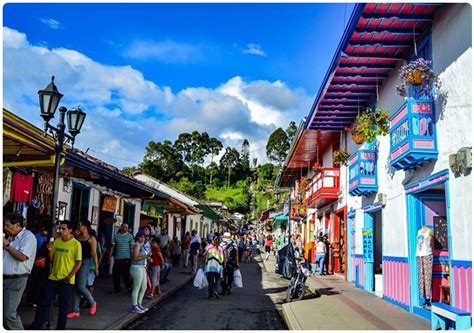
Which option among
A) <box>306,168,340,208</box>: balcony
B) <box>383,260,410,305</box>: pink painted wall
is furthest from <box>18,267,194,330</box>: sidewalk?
<box>306,168,340,208</box>: balcony

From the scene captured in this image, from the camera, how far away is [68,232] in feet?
21.0

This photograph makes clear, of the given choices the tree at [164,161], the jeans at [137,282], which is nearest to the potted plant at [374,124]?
the jeans at [137,282]

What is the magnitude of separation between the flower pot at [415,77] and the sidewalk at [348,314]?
4.27 metres

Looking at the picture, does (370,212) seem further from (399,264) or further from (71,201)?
(71,201)

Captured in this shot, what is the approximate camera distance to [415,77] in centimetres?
818

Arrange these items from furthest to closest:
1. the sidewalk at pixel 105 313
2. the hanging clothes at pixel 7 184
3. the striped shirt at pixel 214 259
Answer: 1. the striped shirt at pixel 214 259
2. the hanging clothes at pixel 7 184
3. the sidewalk at pixel 105 313

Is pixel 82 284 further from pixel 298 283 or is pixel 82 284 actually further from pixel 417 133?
pixel 417 133

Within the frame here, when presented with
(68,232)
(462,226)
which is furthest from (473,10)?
(68,232)

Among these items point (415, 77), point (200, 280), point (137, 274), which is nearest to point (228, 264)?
point (200, 280)

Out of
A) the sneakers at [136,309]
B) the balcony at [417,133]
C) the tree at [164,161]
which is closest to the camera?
the balcony at [417,133]

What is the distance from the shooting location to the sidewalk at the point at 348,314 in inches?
301

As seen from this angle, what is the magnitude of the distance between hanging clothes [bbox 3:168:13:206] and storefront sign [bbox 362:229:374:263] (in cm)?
893

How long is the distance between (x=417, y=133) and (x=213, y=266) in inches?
216

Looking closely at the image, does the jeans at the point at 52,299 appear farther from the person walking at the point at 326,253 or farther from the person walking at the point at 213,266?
the person walking at the point at 326,253
